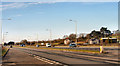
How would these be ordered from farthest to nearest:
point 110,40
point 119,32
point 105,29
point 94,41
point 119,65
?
1. point 105,29
2. point 94,41
3. point 110,40
4. point 119,32
5. point 119,65

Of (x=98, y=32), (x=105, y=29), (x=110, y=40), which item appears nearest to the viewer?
(x=110, y=40)

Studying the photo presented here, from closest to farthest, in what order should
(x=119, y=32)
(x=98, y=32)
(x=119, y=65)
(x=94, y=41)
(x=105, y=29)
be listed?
1. (x=119, y=65)
2. (x=119, y=32)
3. (x=94, y=41)
4. (x=105, y=29)
5. (x=98, y=32)

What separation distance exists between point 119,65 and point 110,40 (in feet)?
226

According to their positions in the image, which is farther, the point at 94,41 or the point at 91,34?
the point at 91,34

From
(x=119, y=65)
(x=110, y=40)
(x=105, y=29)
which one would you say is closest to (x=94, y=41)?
(x=110, y=40)

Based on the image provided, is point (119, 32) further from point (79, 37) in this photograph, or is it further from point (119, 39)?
point (79, 37)

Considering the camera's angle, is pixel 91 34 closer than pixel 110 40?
No

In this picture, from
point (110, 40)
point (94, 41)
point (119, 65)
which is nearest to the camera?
point (119, 65)

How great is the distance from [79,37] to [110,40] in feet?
222

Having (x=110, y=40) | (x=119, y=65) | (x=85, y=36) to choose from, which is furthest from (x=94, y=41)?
(x=119, y=65)

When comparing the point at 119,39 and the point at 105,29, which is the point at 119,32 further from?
the point at 105,29

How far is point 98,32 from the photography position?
472 feet

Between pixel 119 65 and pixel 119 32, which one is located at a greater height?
pixel 119 32

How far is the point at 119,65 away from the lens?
44.9 feet
